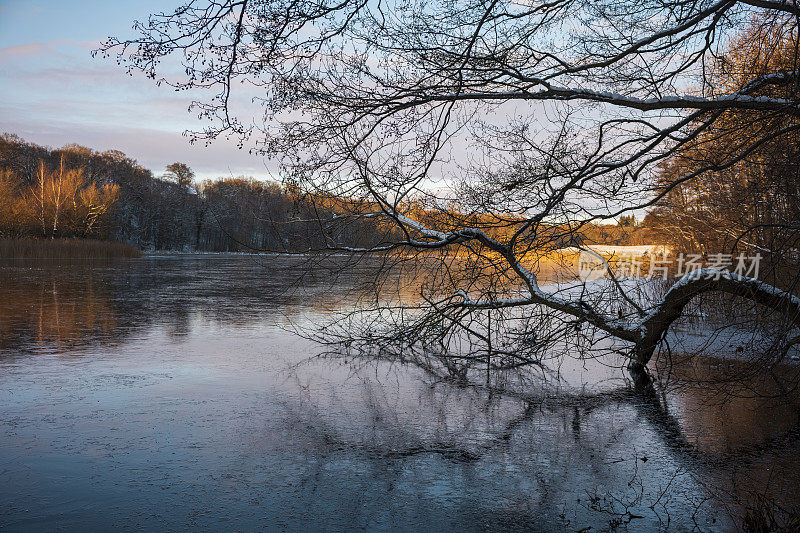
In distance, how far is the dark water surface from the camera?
4.23 metres

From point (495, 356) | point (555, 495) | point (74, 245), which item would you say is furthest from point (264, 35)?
point (74, 245)

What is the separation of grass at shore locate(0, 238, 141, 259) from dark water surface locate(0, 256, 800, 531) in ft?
101

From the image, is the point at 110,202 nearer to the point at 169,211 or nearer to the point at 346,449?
the point at 169,211

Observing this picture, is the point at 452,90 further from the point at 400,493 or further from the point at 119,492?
the point at 119,492

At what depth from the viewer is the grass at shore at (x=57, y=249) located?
35.6 meters

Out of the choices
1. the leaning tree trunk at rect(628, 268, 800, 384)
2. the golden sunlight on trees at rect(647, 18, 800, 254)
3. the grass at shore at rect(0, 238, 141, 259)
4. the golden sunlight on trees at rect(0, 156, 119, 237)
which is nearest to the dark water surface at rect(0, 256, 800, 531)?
the leaning tree trunk at rect(628, 268, 800, 384)

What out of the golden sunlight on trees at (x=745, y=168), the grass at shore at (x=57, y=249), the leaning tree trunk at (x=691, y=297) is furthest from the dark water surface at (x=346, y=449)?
the grass at shore at (x=57, y=249)

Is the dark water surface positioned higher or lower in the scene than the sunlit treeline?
lower

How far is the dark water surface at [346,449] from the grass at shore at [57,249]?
30.7 metres

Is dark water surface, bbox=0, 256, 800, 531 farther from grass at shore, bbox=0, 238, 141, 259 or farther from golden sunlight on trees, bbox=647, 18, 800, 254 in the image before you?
grass at shore, bbox=0, 238, 141, 259

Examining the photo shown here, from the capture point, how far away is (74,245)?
131 feet

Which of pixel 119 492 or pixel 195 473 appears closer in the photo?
pixel 119 492

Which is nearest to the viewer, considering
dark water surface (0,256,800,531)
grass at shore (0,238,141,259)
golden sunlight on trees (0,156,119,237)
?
dark water surface (0,256,800,531)

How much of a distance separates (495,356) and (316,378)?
10.5ft
